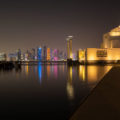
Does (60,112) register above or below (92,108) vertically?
below

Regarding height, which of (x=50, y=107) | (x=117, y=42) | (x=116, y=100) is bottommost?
(x=50, y=107)

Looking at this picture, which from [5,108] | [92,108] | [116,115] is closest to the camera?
[116,115]

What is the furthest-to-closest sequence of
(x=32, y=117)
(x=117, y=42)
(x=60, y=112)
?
1. (x=117, y=42)
2. (x=60, y=112)
3. (x=32, y=117)

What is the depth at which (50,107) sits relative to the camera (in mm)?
5141

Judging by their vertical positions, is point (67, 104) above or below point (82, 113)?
below

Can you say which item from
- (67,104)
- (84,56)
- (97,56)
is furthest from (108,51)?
(67,104)

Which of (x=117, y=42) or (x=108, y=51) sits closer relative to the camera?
(x=108, y=51)

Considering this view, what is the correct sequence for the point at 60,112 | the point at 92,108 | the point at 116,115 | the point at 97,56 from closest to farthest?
the point at 116,115, the point at 92,108, the point at 60,112, the point at 97,56

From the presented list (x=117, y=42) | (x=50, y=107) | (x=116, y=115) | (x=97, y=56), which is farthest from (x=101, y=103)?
(x=117, y=42)

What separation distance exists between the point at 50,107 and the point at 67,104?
67cm

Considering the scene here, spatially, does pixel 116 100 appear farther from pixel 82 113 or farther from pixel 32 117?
pixel 32 117

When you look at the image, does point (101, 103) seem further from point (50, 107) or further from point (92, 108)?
point (50, 107)

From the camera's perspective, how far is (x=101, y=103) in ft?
14.5

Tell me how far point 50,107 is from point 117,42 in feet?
197
